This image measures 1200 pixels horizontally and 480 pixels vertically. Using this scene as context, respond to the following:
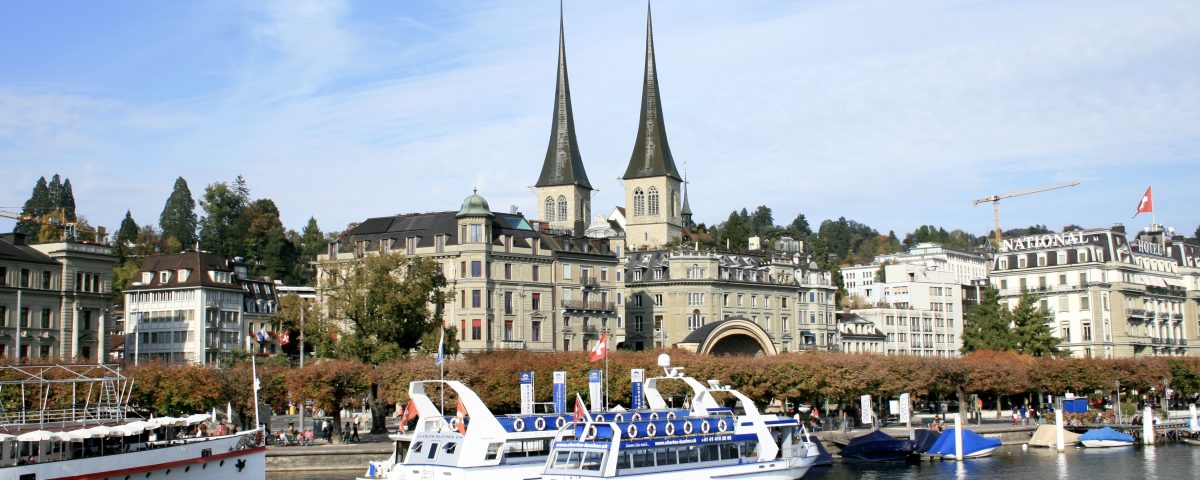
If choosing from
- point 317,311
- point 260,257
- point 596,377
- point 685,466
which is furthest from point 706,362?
point 260,257

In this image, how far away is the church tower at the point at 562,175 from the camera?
164m

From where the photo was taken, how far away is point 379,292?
86750 millimetres

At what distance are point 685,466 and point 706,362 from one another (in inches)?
1265

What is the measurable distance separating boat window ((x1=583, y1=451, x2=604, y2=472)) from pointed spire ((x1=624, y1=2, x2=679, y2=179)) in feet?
375

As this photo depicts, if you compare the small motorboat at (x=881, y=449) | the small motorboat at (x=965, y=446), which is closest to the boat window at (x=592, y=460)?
the small motorboat at (x=881, y=449)

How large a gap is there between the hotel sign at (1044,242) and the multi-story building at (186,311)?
84524mm

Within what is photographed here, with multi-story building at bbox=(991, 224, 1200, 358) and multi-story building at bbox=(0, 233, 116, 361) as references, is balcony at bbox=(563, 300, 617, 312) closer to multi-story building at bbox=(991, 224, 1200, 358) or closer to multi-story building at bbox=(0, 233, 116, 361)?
multi-story building at bbox=(0, 233, 116, 361)

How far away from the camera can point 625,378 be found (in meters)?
86.2

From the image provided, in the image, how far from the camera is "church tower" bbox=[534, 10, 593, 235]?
537 feet

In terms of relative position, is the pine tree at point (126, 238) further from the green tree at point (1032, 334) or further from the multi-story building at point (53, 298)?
the green tree at point (1032, 334)

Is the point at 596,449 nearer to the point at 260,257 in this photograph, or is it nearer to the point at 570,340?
the point at 570,340

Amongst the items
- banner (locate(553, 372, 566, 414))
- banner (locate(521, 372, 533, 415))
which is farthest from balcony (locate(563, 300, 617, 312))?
banner (locate(521, 372, 533, 415))

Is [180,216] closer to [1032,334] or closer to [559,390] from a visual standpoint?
[1032,334]

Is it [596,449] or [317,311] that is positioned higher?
[317,311]
